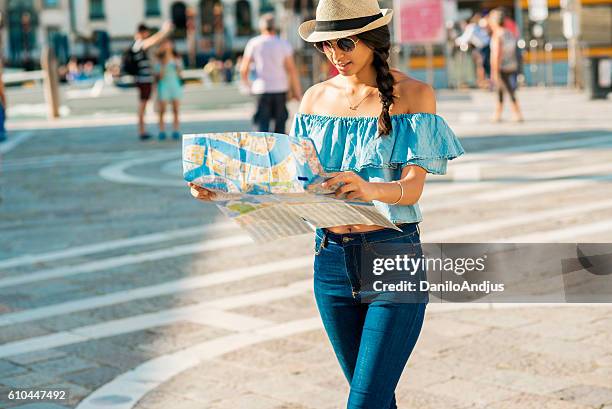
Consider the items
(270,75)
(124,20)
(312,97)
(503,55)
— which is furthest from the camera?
(124,20)

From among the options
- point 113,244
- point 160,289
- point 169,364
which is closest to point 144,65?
point 113,244

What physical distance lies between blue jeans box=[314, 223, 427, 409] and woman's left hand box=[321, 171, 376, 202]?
29cm

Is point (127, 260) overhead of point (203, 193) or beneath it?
beneath

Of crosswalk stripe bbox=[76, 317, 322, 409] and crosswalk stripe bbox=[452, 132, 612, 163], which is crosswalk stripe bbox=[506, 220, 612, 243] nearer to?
crosswalk stripe bbox=[76, 317, 322, 409]

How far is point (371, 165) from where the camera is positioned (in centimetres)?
360

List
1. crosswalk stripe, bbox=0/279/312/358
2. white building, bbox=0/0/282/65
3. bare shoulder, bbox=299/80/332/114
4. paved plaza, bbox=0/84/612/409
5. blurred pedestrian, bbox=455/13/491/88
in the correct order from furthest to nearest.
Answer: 1. white building, bbox=0/0/282/65
2. blurred pedestrian, bbox=455/13/491/88
3. crosswalk stripe, bbox=0/279/312/358
4. paved plaza, bbox=0/84/612/409
5. bare shoulder, bbox=299/80/332/114

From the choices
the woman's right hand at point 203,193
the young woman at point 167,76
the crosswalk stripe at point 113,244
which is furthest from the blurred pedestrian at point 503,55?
the woman's right hand at point 203,193

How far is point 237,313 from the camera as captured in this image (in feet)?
24.0

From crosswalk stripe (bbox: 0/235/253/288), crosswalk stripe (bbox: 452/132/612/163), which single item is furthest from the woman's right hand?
crosswalk stripe (bbox: 452/132/612/163)

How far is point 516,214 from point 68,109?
2190 cm

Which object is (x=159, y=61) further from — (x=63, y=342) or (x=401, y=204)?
(x=401, y=204)

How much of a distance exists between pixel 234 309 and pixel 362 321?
12.5 ft

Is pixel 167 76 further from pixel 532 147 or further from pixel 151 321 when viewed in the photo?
pixel 151 321

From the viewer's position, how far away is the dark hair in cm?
357
